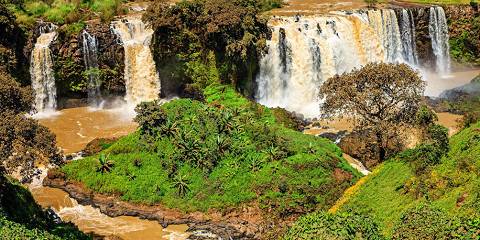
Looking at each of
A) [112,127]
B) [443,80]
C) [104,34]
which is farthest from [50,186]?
[443,80]

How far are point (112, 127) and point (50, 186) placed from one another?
8.18m

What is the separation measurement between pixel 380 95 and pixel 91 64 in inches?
822

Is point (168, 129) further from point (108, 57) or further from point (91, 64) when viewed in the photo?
point (91, 64)

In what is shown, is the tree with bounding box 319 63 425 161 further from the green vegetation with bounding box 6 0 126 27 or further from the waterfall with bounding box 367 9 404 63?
the green vegetation with bounding box 6 0 126 27

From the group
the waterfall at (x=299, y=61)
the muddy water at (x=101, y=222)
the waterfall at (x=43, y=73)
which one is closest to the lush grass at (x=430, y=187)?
the muddy water at (x=101, y=222)

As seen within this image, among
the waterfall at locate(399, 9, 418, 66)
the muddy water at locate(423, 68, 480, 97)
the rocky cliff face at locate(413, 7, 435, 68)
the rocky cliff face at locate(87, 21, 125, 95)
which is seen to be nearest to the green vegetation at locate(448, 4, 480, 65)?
the muddy water at locate(423, 68, 480, 97)

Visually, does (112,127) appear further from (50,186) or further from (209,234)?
(209,234)

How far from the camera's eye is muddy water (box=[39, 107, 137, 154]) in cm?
3206

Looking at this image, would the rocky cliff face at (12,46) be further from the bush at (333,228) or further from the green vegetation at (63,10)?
the bush at (333,228)

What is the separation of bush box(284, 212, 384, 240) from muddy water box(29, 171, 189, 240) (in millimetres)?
11068

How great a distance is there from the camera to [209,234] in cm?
2269

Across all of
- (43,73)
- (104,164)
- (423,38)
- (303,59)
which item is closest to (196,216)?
(104,164)

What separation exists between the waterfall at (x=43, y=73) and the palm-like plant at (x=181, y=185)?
1563 centimetres

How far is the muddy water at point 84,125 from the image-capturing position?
105 ft
